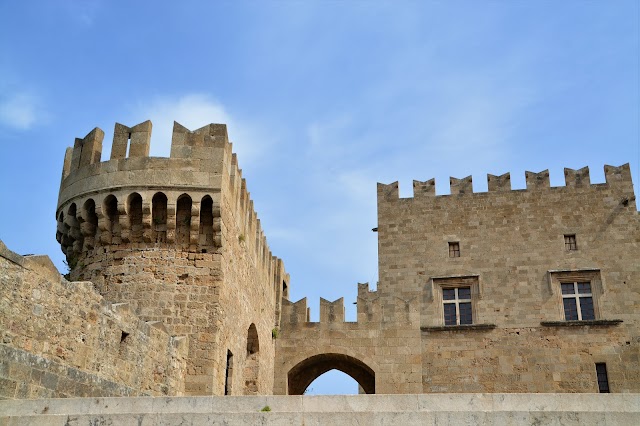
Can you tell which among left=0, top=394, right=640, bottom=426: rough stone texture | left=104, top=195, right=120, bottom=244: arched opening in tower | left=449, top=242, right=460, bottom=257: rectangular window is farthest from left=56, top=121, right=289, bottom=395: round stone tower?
left=449, top=242, right=460, bottom=257: rectangular window

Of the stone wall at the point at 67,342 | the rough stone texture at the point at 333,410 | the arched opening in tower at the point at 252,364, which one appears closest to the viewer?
the rough stone texture at the point at 333,410

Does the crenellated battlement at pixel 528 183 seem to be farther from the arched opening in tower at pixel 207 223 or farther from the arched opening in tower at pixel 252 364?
the arched opening in tower at pixel 207 223

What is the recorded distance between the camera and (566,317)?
19938mm

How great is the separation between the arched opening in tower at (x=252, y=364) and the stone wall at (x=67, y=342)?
5011mm

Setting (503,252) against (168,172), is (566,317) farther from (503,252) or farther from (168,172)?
(168,172)

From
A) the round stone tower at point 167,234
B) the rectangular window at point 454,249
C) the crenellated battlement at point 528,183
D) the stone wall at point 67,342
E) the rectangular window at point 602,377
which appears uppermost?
the crenellated battlement at point 528,183

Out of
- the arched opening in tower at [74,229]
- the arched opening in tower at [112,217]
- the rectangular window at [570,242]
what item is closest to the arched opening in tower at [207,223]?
the arched opening in tower at [112,217]

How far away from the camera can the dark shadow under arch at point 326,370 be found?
20656mm

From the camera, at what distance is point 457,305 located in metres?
20.7

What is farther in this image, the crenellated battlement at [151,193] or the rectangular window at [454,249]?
the rectangular window at [454,249]

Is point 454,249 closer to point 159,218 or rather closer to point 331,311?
point 331,311

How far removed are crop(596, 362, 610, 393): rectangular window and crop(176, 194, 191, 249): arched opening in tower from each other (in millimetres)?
12576

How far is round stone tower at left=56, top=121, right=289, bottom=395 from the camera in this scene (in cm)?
1270

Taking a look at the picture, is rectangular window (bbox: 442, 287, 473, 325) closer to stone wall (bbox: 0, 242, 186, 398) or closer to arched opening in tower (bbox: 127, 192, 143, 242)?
arched opening in tower (bbox: 127, 192, 143, 242)
